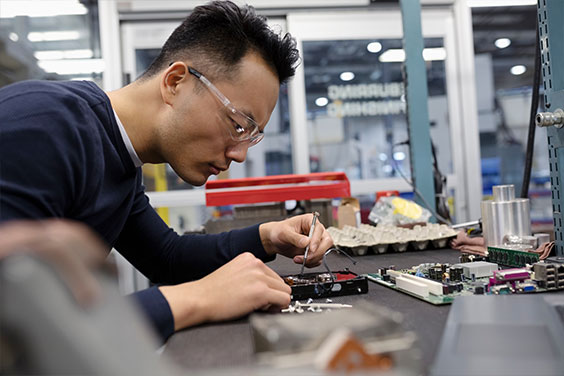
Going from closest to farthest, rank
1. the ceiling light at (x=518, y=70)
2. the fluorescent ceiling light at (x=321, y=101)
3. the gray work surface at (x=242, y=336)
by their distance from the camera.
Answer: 1. the gray work surface at (x=242, y=336)
2. the fluorescent ceiling light at (x=321, y=101)
3. the ceiling light at (x=518, y=70)

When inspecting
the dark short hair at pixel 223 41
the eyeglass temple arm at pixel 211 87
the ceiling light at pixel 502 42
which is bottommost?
the eyeglass temple arm at pixel 211 87

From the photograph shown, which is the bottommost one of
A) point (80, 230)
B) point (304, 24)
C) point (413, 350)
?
point (413, 350)

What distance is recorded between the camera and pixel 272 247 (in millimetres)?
A: 1252

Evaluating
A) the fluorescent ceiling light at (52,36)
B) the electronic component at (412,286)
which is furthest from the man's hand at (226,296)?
the fluorescent ceiling light at (52,36)

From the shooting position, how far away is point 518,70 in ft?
15.6

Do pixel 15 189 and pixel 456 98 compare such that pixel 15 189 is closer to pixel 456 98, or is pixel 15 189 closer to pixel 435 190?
pixel 435 190

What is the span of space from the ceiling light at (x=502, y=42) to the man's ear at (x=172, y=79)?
165 inches

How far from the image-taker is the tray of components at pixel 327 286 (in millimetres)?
873

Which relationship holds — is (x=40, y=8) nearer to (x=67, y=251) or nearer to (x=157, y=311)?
(x=157, y=311)

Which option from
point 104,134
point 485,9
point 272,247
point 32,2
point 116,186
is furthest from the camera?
point 485,9

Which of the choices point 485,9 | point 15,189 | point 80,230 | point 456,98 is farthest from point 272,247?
point 485,9

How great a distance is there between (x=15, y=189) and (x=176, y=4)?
2.93 m

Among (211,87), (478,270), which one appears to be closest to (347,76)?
(211,87)

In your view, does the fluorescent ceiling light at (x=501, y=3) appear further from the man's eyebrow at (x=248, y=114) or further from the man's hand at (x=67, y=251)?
the man's hand at (x=67, y=251)
